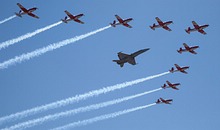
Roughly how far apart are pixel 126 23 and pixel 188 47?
101 ft

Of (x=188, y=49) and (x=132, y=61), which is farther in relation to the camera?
(x=188, y=49)

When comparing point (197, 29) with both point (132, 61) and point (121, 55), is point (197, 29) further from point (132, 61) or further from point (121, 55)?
point (121, 55)

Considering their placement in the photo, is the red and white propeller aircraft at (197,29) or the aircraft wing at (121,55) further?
the red and white propeller aircraft at (197,29)

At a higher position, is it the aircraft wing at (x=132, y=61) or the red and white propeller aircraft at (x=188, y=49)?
the red and white propeller aircraft at (x=188, y=49)

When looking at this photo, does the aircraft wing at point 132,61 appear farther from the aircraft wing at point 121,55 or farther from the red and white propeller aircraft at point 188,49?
the red and white propeller aircraft at point 188,49

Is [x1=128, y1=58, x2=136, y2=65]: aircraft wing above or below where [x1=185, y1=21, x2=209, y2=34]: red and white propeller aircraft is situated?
below

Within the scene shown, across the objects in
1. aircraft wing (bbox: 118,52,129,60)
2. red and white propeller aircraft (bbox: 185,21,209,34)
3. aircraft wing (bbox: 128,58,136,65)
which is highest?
red and white propeller aircraft (bbox: 185,21,209,34)

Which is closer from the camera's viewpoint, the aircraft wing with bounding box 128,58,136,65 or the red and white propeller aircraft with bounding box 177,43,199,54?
the aircraft wing with bounding box 128,58,136,65

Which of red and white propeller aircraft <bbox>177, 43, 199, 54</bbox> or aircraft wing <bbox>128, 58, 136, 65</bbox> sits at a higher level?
red and white propeller aircraft <bbox>177, 43, 199, 54</bbox>

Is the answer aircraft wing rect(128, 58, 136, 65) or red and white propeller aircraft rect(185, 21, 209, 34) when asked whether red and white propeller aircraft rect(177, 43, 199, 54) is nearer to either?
red and white propeller aircraft rect(185, 21, 209, 34)

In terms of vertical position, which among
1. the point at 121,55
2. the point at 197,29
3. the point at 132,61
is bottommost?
the point at 132,61

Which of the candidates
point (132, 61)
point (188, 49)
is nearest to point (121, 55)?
point (132, 61)

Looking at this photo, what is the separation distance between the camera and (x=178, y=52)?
169375mm

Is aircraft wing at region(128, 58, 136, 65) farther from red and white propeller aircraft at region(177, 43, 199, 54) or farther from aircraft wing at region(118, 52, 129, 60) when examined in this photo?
red and white propeller aircraft at region(177, 43, 199, 54)
